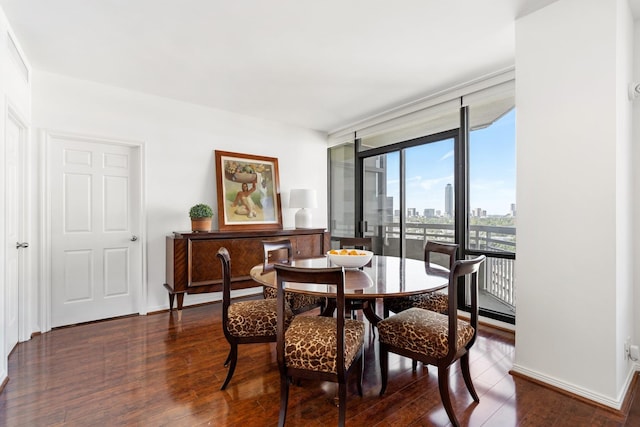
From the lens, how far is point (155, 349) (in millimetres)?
2730

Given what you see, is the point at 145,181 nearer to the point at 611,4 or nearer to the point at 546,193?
the point at 546,193

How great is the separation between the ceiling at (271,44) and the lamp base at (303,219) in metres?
1.63

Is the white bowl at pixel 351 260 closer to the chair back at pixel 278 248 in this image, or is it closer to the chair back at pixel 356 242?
the chair back at pixel 278 248

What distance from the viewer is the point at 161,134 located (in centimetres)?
379

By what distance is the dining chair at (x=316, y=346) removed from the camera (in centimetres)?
160

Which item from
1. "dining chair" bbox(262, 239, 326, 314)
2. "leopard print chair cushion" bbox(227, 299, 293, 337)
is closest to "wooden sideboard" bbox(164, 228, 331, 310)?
"dining chair" bbox(262, 239, 326, 314)

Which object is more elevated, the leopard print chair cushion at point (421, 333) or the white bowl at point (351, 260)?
the white bowl at point (351, 260)

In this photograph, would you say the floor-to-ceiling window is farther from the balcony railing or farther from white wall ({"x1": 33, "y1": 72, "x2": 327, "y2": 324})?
white wall ({"x1": 33, "y1": 72, "x2": 327, "y2": 324})

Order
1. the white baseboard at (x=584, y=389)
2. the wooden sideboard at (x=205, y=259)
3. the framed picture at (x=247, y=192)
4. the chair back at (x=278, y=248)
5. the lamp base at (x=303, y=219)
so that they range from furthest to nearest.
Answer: the lamp base at (x=303, y=219) → the framed picture at (x=247, y=192) → the wooden sideboard at (x=205, y=259) → the chair back at (x=278, y=248) → the white baseboard at (x=584, y=389)

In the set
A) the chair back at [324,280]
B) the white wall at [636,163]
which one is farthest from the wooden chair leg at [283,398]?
the white wall at [636,163]

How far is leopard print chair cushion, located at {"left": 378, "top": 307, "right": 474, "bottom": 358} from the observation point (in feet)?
5.86

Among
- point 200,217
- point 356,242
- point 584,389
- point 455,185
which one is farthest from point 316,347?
point 455,185

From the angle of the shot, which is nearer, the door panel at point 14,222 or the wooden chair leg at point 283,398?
the wooden chair leg at point 283,398

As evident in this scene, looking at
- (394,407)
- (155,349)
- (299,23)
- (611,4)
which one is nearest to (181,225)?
(155,349)
